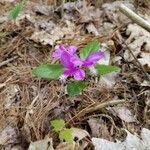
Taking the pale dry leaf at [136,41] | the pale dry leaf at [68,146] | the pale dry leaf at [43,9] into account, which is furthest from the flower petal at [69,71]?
the pale dry leaf at [43,9]

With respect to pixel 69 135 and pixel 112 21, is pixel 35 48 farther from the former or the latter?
pixel 69 135

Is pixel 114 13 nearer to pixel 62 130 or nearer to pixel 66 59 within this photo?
pixel 66 59

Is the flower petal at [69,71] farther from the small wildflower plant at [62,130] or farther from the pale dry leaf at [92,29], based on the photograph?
the pale dry leaf at [92,29]

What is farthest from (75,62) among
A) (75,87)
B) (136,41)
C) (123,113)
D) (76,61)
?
(136,41)

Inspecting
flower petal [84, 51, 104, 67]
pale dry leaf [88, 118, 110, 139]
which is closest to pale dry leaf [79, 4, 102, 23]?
flower petal [84, 51, 104, 67]

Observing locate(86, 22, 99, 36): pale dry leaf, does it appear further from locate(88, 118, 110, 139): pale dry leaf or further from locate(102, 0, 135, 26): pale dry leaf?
locate(88, 118, 110, 139): pale dry leaf

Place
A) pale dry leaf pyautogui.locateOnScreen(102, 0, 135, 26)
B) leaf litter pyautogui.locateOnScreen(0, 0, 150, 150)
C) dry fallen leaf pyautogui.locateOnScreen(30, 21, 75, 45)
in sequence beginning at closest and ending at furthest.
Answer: leaf litter pyautogui.locateOnScreen(0, 0, 150, 150), dry fallen leaf pyautogui.locateOnScreen(30, 21, 75, 45), pale dry leaf pyautogui.locateOnScreen(102, 0, 135, 26)
